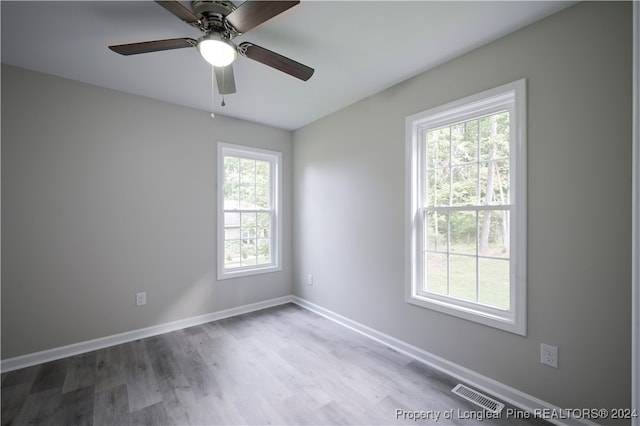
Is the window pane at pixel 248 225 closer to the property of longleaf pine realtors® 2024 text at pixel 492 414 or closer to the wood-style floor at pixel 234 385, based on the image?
the wood-style floor at pixel 234 385

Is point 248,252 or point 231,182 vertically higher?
point 231,182

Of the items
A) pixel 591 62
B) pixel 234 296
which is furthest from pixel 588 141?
pixel 234 296

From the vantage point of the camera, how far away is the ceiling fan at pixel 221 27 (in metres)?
1.43

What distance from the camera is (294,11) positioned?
1.77 m

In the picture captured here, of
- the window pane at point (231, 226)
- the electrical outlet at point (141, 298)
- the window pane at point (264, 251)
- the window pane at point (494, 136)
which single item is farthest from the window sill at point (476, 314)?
the electrical outlet at point (141, 298)

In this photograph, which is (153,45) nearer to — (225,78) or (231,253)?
(225,78)

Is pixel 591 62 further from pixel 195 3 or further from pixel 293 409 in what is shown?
pixel 293 409

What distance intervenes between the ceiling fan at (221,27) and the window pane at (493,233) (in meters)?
1.75

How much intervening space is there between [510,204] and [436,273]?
86cm

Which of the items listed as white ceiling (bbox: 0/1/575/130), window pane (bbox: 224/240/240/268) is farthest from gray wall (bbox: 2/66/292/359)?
white ceiling (bbox: 0/1/575/130)

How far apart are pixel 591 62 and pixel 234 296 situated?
3.93 m

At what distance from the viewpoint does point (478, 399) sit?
1.99m

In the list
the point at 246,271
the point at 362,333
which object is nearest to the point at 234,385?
the point at 362,333

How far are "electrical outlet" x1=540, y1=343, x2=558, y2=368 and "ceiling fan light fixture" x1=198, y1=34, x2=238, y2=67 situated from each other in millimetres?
2754
